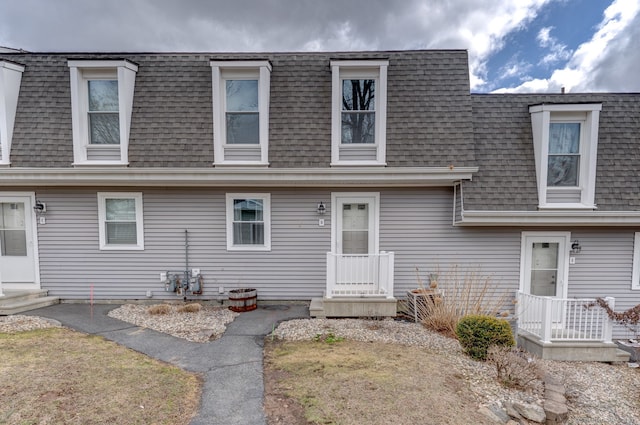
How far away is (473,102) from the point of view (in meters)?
7.64

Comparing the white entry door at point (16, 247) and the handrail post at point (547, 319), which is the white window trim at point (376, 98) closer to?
the handrail post at point (547, 319)

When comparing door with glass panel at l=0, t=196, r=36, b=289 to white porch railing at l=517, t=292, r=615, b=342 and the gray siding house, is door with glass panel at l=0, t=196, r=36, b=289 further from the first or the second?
white porch railing at l=517, t=292, r=615, b=342

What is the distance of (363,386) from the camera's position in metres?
3.74

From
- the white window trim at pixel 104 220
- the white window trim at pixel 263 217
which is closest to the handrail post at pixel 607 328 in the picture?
the white window trim at pixel 263 217

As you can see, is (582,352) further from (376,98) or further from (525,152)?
(376,98)

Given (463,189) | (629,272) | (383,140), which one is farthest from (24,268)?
(629,272)

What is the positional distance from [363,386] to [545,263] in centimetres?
585

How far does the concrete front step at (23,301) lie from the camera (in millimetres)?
6418

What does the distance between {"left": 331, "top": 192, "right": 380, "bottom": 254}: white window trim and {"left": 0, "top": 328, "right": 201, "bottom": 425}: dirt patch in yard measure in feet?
13.4

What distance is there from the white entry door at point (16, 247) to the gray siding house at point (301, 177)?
0.15 ft

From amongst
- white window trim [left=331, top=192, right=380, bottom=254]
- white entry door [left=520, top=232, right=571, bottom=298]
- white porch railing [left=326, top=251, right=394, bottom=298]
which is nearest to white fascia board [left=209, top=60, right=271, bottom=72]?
white window trim [left=331, top=192, right=380, bottom=254]

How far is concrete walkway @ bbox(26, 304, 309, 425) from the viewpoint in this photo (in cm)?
333

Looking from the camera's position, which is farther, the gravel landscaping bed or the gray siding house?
the gray siding house

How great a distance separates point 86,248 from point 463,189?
8.55 metres
